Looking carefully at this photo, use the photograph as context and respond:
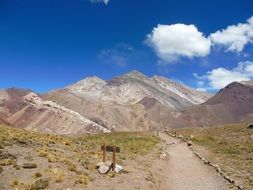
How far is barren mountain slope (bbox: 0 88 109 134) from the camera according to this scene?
16800 cm

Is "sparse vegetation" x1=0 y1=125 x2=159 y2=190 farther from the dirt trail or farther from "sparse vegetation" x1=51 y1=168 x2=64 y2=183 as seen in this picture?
the dirt trail

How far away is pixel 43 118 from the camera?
6900 inches

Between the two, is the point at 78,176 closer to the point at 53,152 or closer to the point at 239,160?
the point at 53,152

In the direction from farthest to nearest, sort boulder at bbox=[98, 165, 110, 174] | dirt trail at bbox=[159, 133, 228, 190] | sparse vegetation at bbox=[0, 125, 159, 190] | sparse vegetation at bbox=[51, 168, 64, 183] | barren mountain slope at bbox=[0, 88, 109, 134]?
barren mountain slope at bbox=[0, 88, 109, 134] < boulder at bbox=[98, 165, 110, 174] < dirt trail at bbox=[159, 133, 228, 190] < sparse vegetation at bbox=[51, 168, 64, 183] < sparse vegetation at bbox=[0, 125, 159, 190]

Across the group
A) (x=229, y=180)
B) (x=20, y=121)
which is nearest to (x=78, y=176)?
(x=229, y=180)

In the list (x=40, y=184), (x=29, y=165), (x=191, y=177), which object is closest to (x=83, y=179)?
(x=40, y=184)

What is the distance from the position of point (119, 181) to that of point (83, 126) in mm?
146956

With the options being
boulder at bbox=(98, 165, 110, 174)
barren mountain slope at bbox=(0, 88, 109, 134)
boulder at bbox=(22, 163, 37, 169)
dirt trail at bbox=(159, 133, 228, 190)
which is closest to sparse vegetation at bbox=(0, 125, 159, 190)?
boulder at bbox=(22, 163, 37, 169)

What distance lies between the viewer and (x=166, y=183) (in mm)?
29531

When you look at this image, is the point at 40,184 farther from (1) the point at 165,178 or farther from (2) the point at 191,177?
(2) the point at 191,177

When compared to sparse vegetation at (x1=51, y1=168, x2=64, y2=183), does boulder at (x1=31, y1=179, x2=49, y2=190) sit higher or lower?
lower

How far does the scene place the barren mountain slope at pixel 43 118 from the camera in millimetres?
168000

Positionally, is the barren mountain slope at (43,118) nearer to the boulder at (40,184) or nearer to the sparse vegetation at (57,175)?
the sparse vegetation at (57,175)

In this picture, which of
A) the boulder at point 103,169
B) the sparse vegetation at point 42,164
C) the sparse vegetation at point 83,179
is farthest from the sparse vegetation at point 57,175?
the boulder at point 103,169
